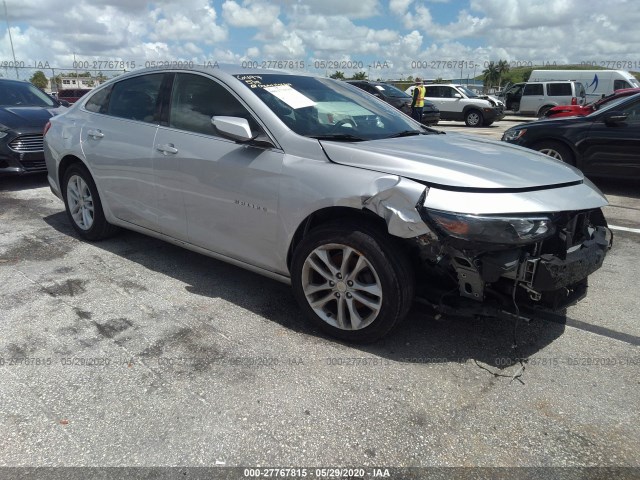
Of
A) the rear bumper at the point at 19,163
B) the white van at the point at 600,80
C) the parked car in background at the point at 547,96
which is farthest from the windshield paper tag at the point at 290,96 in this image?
the white van at the point at 600,80

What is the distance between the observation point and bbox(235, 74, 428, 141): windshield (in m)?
3.40

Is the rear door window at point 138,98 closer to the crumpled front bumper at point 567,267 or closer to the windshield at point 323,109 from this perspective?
the windshield at point 323,109

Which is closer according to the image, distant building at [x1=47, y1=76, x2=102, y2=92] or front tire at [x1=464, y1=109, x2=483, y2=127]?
front tire at [x1=464, y1=109, x2=483, y2=127]

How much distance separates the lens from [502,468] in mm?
2154

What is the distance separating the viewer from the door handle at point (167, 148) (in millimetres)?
3770

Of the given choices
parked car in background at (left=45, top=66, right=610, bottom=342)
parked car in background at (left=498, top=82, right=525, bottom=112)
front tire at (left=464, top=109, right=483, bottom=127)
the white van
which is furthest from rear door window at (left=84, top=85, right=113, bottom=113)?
parked car in background at (left=498, top=82, right=525, bottom=112)

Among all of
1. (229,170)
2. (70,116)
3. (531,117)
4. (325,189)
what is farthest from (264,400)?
(531,117)

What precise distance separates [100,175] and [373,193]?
283 cm

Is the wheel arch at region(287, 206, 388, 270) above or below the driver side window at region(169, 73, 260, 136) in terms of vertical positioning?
below

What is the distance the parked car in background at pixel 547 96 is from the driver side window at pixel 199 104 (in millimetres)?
23621

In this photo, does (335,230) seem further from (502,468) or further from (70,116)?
(70,116)

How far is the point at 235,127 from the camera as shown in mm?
3203

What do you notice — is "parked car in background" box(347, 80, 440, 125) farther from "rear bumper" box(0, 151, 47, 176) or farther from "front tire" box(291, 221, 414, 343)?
"front tire" box(291, 221, 414, 343)

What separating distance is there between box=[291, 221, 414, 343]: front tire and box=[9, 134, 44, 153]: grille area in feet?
19.4
